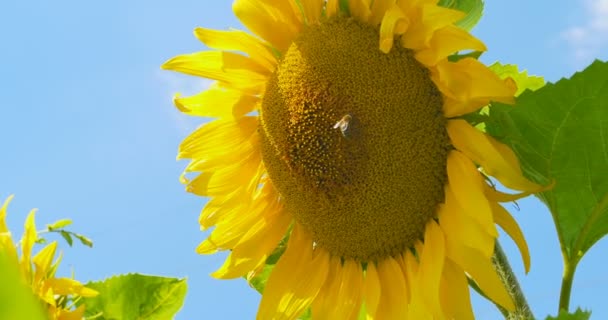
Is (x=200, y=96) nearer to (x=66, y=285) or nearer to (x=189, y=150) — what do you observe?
(x=189, y=150)

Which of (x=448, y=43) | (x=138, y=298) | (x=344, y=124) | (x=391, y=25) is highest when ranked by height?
(x=391, y=25)

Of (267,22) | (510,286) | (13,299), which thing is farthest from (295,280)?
(13,299)

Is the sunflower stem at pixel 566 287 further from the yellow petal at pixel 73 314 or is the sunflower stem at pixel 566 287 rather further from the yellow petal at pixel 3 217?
the yellow petal at pixel 3 217

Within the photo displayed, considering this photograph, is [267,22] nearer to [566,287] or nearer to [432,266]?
[432,266]

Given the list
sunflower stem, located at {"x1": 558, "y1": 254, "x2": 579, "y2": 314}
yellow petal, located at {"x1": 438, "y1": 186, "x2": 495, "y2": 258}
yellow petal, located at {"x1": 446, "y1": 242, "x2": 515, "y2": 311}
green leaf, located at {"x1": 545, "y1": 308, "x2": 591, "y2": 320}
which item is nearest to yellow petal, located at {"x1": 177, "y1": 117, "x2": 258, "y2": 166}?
yellow petal, located at {"x1": 438, "y1": 186, "x2": 495, "y2": 258}

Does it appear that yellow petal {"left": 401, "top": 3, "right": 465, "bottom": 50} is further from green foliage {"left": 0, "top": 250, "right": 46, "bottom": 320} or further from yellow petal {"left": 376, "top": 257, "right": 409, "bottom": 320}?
green foliage {"left": 0, "top": 250, "right": 46, "bottom": 320}

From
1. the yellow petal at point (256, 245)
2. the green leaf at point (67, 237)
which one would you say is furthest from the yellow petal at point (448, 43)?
the green leaf at point (67, 237)
